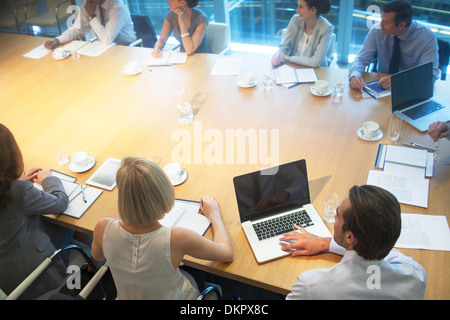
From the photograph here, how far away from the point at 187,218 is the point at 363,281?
874 mm

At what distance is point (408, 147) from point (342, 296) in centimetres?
119

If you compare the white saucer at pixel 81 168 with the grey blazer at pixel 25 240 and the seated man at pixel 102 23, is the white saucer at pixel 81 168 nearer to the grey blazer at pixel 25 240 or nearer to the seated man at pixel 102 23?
the grey blazer at pixel 25 240

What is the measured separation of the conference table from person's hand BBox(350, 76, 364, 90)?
0.05m

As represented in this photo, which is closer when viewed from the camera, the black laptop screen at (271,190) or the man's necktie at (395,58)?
the black laptop screen at (271,190)

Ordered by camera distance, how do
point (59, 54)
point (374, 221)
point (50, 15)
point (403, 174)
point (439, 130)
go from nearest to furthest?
point (374, 221)
point (403, 174)
point (439, 130)
point (59, 54)
point (50, 15)

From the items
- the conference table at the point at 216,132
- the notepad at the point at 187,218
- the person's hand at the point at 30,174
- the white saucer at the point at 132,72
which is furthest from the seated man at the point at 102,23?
the notepad at the point at 187,218

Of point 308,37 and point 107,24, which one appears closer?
point 308,37

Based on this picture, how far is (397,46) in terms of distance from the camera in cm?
283

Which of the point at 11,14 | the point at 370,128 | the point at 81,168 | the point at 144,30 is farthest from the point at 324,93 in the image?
the point at 11,14

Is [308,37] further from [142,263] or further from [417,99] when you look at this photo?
[142,263]

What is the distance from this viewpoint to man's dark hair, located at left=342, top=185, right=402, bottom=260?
1.24m

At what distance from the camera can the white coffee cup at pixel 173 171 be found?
79.8 inches

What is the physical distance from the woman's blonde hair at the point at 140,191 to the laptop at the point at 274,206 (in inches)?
14.9

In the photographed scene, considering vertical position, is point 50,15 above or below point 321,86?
above
